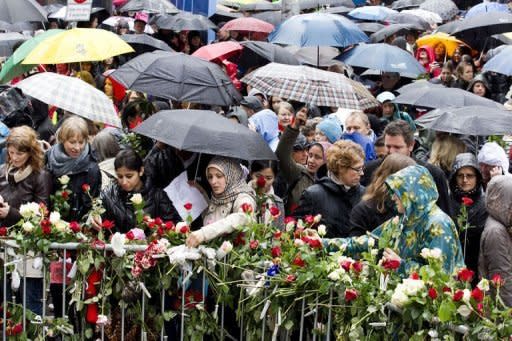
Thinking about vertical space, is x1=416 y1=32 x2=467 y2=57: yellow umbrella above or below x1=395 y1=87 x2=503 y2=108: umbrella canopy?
below

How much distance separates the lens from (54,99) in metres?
11.0

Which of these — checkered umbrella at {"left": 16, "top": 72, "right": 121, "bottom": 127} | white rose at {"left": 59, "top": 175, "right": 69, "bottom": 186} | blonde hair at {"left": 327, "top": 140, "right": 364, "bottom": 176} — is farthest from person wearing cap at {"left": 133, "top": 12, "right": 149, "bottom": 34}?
blonde hair at {"left": 327, "top": 140, "right": 364, "bottom": 176}

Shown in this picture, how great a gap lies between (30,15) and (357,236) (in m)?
7.24

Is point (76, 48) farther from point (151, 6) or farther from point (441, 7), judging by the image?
A: point (441, 7)

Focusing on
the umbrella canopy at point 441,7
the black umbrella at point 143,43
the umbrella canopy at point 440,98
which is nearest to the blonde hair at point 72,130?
the umbrella canopy at point 440,98

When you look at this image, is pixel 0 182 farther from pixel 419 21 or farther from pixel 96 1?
pixel 96 1

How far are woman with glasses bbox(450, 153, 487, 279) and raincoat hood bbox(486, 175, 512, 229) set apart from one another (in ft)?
2.92

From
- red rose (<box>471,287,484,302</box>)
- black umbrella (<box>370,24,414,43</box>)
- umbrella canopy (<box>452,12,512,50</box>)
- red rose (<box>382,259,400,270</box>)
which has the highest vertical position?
red rose (<box>471,287,484,302</box>)

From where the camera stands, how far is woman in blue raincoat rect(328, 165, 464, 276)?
Result: 7.45 metres

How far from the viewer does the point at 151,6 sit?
2114cm

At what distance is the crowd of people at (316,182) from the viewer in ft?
25.3

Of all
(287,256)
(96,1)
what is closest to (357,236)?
(287,256)

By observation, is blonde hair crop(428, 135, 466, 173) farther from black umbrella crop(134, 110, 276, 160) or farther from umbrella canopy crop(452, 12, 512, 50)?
umbrella canopy crop(452, 12, 512, 50)

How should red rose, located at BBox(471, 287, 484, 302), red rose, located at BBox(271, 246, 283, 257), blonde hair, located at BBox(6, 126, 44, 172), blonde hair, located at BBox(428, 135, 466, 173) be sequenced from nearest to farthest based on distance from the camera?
1. red rose, located at BBox(471, 287, 484, 302)
2. red rose, located at BBox(271, 246, 283, 257)
3. blonde hair, located at BBox(6, 126, 44, 172)
4. blonde hair, located at BBox(428, 135, 466, 173)
